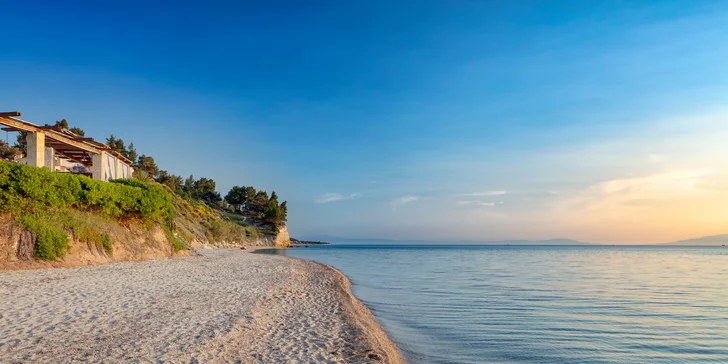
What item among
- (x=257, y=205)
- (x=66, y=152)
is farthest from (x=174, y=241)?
(x=257, y=205)

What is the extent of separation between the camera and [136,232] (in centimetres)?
2728

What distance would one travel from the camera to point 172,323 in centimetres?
946

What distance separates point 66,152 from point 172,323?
26.2 meters

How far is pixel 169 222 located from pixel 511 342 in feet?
98.5

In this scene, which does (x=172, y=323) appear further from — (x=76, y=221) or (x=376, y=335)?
(x=76, y=221)

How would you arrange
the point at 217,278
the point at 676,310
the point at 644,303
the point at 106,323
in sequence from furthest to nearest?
the point at 217,278, the point at 644,303, the point at 676,310, the point at 106,323

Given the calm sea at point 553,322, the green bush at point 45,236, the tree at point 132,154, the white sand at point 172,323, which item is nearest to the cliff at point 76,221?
the green bush at point 45,236

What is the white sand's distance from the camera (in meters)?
7.29

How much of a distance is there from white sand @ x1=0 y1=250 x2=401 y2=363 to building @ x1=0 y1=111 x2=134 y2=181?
358 inches

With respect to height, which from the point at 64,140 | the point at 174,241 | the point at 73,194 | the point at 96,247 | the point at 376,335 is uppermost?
the point at 64,140

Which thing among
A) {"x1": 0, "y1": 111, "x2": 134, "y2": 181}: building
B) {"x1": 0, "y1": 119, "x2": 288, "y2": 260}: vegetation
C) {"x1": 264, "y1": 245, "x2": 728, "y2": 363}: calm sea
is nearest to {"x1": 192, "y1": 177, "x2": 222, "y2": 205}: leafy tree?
{"x1": 0, "y1": 119, "x2": 288, "y2": 260}: vegetation

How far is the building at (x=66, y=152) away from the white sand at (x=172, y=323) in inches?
358

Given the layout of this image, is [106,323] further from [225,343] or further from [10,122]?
[10,122]

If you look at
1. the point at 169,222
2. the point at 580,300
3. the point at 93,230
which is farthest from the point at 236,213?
the point at 580,300
